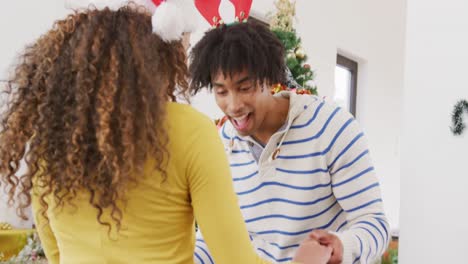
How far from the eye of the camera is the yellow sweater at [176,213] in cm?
81

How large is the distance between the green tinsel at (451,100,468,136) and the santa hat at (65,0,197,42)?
2.06 meters

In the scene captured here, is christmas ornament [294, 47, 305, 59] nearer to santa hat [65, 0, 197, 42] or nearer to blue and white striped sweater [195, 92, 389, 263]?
blue and white striped sweater [195, 92, 389, 263]

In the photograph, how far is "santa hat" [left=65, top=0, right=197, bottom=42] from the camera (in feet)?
2.78

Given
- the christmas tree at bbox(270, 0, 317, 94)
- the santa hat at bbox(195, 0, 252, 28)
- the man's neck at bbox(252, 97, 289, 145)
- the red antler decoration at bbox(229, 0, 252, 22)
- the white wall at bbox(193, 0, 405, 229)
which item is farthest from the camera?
the white wall at bbox(193, 0, 405, 229)

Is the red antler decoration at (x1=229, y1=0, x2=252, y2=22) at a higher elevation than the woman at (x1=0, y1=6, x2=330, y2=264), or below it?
higher

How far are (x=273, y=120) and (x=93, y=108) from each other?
2.04 feet

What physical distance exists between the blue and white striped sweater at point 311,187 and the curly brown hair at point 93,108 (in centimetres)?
51

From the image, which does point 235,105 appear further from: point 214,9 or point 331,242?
point 214,9

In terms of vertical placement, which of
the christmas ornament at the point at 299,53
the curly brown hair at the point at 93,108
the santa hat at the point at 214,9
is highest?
the christmas ornament at the point at 299,53

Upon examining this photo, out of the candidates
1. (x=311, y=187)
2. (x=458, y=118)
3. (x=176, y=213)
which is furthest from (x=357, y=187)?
(x=458, y=118)

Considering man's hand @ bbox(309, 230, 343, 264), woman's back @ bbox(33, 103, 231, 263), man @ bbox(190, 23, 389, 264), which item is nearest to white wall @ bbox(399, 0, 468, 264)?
man @ bbox(190, 23, 389, 264)

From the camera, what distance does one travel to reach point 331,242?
3.63 ft

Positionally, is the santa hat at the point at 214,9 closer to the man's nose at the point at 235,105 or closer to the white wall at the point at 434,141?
the man's nose at the point at 235,105

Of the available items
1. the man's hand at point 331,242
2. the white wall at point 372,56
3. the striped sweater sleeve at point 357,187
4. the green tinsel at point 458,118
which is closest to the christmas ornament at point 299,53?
the green tinsel at point 458,118
